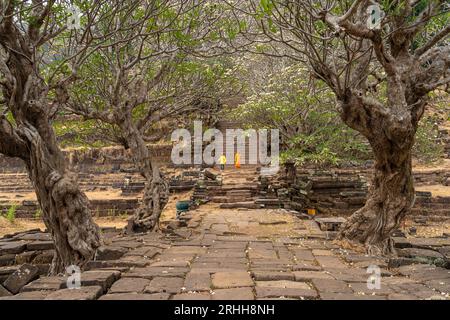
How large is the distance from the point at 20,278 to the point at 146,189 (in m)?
4.08

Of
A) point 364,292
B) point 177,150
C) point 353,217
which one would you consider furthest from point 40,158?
point 177,150

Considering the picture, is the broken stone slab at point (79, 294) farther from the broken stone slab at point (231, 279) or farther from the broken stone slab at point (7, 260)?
the broken stone slab at point (7, 260)

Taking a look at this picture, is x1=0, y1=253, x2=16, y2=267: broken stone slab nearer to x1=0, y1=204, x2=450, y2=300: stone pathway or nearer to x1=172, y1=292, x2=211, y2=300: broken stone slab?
x1=0, y1=204, x2=450, y2=300: stone pathway

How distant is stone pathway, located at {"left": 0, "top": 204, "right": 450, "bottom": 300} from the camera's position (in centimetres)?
388

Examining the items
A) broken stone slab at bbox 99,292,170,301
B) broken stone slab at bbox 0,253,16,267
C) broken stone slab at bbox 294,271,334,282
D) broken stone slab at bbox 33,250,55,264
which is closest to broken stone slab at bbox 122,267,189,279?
broken stone slab at bbox 99,292,170,301

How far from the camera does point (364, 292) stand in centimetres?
399

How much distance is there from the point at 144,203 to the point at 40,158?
380cm

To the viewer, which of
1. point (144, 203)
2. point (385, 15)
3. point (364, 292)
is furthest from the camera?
point (144, 203)

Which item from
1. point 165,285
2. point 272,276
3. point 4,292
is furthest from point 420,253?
point 4,292

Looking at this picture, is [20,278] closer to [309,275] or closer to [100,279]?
[100,279]

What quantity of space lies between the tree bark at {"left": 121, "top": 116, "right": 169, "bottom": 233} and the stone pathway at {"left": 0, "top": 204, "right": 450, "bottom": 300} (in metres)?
1.04

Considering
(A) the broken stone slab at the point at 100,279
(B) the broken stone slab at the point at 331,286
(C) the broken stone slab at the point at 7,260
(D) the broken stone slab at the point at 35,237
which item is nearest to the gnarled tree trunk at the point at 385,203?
(B) the broken stone slab at the point at 331,286

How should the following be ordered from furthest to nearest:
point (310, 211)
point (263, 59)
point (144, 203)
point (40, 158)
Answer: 1. point (263, 59)
2. point (310, 211)
3. point (144, 203)
4. point (40, 158)

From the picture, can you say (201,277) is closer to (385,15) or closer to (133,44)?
(385,15)
